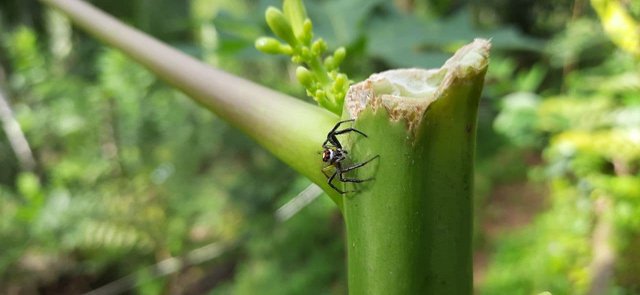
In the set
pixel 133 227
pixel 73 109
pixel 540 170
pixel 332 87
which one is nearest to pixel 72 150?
pixel 73 109

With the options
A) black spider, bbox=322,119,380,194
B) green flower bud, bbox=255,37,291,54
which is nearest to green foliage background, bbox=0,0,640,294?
green flower bud, bbox=255,37,291,54

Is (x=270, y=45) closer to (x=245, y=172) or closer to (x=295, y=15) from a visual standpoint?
(x=295, y=15)

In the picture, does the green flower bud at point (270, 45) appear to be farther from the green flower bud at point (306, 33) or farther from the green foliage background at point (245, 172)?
the green foliage background at point (245, 172)

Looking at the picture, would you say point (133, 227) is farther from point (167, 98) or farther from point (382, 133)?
point (382, 133)

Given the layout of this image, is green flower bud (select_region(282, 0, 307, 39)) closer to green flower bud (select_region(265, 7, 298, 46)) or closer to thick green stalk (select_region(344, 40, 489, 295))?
green flower bud (select_region(265, 7, 298, 46))

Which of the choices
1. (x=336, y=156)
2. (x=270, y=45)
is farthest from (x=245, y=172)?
(x=336, y=156)
